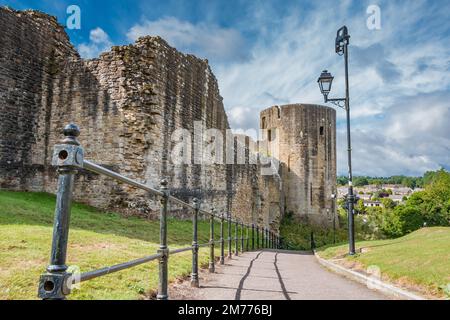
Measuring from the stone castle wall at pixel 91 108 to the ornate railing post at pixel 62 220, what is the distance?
491 inches

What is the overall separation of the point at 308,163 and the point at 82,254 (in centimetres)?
3075

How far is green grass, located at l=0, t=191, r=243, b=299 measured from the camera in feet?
14.3

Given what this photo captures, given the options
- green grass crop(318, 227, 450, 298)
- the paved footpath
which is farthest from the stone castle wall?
green grass crop(318, 227, 450, 298)

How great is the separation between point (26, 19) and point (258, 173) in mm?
16069

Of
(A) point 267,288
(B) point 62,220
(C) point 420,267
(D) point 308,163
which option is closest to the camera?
(B) point 62,220

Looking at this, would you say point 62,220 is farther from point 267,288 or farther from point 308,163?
point 308,163

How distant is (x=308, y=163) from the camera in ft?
116

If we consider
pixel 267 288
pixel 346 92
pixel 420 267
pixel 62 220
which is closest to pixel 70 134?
pixel 62 220

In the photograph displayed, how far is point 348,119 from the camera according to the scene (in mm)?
11461

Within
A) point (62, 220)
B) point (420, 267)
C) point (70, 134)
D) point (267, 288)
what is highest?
point (70, 134)

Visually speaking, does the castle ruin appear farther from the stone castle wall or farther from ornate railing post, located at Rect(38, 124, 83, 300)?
ornate railing post, located at Rect(38, 124, 83, 300)

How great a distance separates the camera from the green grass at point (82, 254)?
436 centimetres
